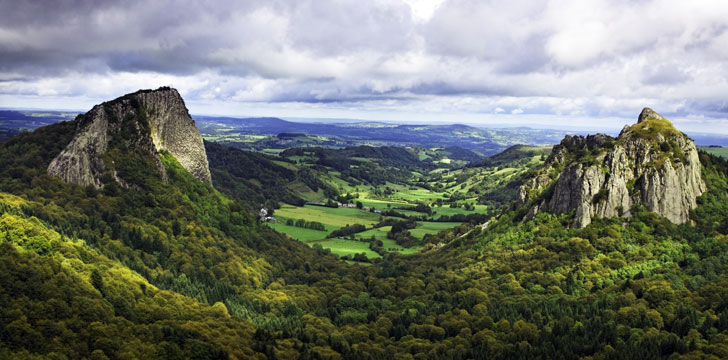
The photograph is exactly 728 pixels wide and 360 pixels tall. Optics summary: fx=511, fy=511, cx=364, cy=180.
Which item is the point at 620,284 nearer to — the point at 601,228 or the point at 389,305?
the point at 601,228

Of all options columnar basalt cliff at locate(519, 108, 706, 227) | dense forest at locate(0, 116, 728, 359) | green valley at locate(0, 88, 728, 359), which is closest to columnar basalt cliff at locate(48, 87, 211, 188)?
green valley at locate(0, 88, 728, 359)

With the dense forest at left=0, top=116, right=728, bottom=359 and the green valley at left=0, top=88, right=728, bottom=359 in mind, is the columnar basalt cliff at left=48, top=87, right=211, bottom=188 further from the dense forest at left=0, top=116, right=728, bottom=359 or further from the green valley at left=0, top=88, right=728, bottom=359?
the dense forest at left=0, top=116, right=728, bottom=359

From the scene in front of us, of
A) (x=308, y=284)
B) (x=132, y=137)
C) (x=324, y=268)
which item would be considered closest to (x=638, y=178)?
(x=324, y=268)

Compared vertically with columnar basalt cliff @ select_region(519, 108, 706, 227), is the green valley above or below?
below

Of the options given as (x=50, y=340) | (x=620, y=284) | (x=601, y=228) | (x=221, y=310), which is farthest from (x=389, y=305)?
(x=50, y=340)

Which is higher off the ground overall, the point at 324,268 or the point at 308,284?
the point at 324,268

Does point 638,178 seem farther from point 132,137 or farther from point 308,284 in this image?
point 132,137

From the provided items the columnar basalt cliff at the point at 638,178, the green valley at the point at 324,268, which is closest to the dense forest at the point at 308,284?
the green valley at the point at 324,268
